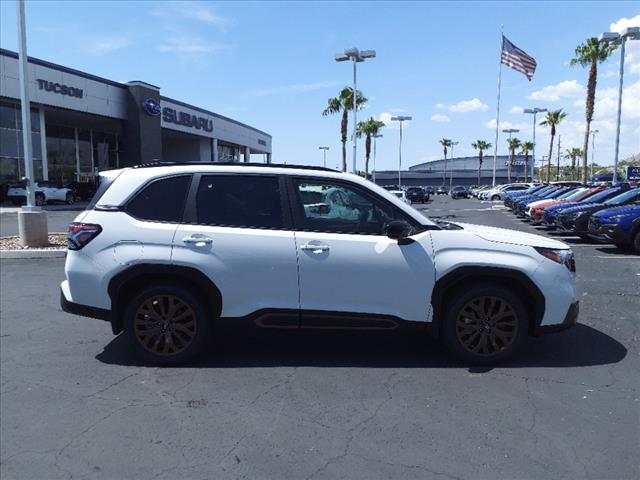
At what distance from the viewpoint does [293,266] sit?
420cm

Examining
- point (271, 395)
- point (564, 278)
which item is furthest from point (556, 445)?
point (271, 395)

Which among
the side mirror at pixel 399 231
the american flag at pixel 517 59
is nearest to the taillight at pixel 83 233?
the side mirror at pixel 399 231

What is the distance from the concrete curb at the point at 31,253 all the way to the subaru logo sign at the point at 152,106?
27.2m

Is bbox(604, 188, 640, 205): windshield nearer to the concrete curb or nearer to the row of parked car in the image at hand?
the row of parked car

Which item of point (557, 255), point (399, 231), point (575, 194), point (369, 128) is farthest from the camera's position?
point (369, 128)

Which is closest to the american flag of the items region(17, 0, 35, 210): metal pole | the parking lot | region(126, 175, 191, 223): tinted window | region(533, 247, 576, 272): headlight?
region(17, 0, 35, 210): metal pole

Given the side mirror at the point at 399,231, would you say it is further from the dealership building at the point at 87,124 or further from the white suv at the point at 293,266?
the dealership building at the point at 87,124

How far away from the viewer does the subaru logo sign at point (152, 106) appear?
3516cm

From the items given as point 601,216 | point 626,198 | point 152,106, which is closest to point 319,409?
point 601,216

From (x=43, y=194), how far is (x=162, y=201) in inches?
1188

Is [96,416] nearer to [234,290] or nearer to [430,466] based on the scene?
[234,290]

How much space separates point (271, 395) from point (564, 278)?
8.92ft

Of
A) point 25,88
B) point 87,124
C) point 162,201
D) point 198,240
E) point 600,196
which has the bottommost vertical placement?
point 198,240

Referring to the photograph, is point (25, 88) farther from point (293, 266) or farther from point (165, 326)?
point (293, 266)
